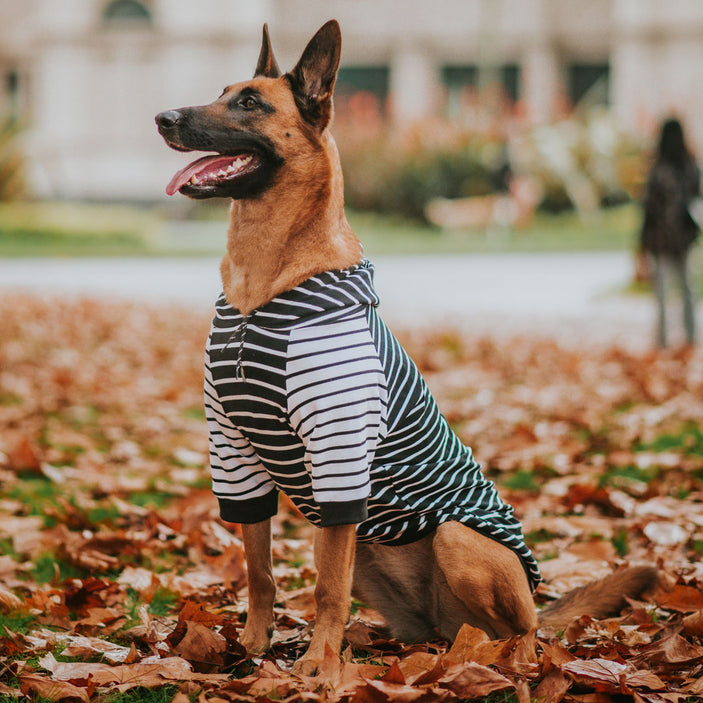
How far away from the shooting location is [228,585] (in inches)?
139

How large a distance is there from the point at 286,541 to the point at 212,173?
1940 millimetres

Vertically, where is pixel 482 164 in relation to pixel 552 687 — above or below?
above

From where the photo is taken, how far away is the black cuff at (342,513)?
270 cm

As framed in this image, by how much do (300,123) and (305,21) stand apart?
32.8 meters

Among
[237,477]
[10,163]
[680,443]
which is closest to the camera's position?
[237,477]

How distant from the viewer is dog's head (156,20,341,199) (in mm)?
2850

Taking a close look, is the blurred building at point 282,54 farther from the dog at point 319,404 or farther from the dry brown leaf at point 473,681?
the dry brown leaf at point 473,681

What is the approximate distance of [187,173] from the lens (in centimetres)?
288

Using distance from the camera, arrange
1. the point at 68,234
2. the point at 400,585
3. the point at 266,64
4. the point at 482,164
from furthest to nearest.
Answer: the point at 482,164, the point at 68,234, the point at 266,64, the point at 400,585

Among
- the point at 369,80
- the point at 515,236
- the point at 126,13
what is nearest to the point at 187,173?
the point at 515,236

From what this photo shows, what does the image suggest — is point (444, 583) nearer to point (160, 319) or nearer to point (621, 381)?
point (621, 381)

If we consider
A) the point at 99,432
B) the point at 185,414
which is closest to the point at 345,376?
the point at 99,432

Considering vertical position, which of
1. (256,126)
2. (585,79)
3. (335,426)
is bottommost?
(335,426)

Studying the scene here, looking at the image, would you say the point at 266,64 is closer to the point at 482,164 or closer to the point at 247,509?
the point at 247,509
